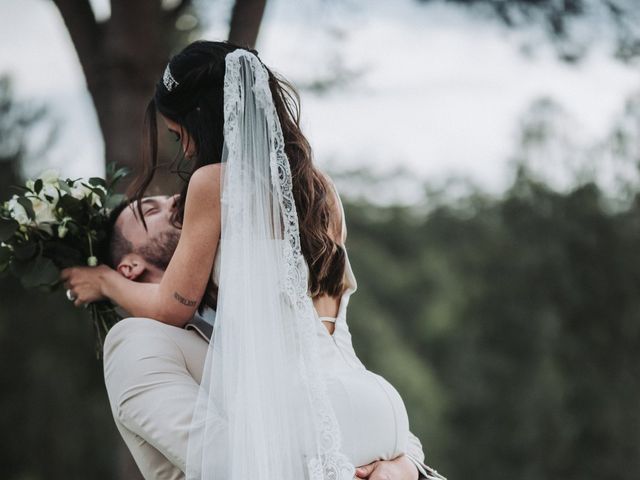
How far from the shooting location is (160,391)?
312 centimetres

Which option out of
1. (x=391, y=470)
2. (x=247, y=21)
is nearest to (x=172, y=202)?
(x=391, y=470)

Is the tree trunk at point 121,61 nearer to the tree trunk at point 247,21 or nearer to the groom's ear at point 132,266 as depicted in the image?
the tree trunk at point 247,21

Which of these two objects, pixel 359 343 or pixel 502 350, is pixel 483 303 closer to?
pixel 502 350

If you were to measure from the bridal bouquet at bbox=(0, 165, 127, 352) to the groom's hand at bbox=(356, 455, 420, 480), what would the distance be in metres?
1.32

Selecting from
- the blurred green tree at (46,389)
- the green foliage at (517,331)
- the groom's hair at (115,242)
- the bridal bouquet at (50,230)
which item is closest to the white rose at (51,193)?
the bridal bouquet at (50,230)

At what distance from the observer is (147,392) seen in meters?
3.12

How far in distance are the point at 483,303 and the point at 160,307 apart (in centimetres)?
2235

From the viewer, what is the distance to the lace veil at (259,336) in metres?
3.00

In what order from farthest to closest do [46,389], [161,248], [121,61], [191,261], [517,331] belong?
1. [517,331]
2. [46,389]
3. [121,61]
4. [161,248]
5. [191,261]

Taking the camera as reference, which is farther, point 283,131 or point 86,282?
point 86,282

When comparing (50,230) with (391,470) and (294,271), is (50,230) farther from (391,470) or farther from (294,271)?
(391,470)

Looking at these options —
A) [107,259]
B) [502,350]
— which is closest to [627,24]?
[107,259]

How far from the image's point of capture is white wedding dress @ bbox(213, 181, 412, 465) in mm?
3146

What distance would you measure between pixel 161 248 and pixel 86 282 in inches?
12.7
